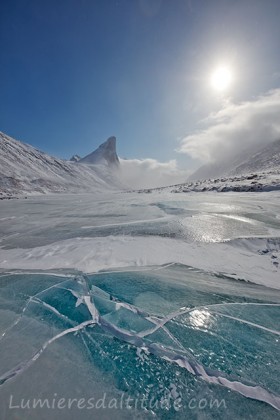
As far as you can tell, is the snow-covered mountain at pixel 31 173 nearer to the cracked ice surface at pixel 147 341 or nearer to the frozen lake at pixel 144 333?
the frozen lake at pixel 144 333

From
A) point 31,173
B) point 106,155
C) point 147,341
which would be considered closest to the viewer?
point 147,341

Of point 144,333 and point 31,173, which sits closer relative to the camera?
point 144,333

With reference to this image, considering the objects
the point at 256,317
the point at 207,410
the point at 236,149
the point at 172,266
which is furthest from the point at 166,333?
the point at 236,149

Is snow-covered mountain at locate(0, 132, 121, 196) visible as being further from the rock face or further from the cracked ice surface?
the rock face

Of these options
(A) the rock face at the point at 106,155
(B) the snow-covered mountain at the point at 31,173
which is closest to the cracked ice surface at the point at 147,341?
(B) the snow-covered mountain at the point at 31,173

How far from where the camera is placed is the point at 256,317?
2.41m

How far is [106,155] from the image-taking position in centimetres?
14600

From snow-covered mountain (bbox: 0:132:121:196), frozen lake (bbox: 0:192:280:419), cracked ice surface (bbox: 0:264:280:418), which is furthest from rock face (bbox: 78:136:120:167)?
cracked ice surface (bbox: 0:264:280:418)

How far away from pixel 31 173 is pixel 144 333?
209ft

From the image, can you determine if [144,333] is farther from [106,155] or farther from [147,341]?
[106,155]

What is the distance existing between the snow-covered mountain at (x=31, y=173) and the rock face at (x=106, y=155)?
49105mm

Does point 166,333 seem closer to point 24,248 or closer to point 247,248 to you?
point 247,248

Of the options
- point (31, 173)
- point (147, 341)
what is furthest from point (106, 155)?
point (147, 341)

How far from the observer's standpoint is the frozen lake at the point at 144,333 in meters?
1.55
